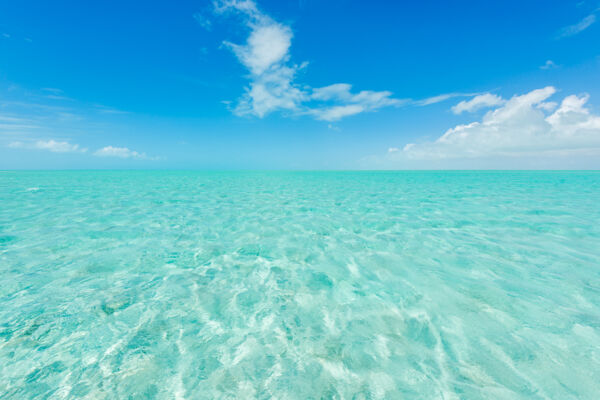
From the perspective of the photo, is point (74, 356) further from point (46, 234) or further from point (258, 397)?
point (46, 234)

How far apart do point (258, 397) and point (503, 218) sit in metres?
12.8

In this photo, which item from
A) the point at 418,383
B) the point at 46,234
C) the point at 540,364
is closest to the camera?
the point at 418,383

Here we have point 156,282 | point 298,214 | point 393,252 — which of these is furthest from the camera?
point 298,214

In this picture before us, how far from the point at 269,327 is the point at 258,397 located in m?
1.14

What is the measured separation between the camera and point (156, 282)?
518 centimetres

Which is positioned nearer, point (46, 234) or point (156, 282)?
point (156, 282)

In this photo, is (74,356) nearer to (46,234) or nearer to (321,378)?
(321,378)

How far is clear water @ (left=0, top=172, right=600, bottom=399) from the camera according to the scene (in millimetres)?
2848

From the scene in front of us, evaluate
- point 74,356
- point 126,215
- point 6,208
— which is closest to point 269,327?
point 74,356

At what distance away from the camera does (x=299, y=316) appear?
4.09 meters

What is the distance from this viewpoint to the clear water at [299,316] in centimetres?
285

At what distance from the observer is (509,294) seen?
464cm

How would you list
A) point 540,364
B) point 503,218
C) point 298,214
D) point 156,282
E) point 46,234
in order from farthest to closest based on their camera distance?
point 298,214 → point 503,218 → point 46,234 → point 156,282 → point 540,364

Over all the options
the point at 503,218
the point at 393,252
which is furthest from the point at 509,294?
the point at 503,218
